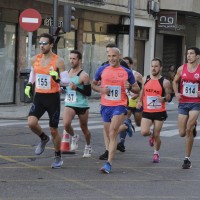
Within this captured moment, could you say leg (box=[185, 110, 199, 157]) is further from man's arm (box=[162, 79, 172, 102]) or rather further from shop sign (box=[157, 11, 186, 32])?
shop sign (box=[157, 11, 186, 32])

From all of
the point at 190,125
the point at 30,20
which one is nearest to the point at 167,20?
the point at 30,20

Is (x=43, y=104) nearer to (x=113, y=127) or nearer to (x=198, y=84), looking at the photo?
(x=113, y=127)

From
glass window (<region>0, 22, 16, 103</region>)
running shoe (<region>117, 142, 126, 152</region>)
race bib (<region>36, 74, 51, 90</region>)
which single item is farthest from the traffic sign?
race bib (<region>36, 74, 51, 90</region>)

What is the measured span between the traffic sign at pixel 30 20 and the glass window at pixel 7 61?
393 centimetres

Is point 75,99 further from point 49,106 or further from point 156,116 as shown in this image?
point 156,116

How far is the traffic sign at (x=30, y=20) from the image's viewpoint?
1836 cm

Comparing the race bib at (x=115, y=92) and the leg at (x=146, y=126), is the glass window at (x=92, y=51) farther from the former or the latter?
the race bib at (x=115, y=92)

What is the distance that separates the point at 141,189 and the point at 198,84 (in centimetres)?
262

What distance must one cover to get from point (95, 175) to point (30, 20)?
1058 cm

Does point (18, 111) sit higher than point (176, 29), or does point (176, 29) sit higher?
point (176, 29)

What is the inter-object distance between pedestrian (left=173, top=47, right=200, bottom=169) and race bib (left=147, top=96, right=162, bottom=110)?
1.51 ft

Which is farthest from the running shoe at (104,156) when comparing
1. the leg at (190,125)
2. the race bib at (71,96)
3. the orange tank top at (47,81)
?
the orange tank top at (47,81)

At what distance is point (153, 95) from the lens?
403 inches

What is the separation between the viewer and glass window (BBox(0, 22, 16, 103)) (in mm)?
22655
